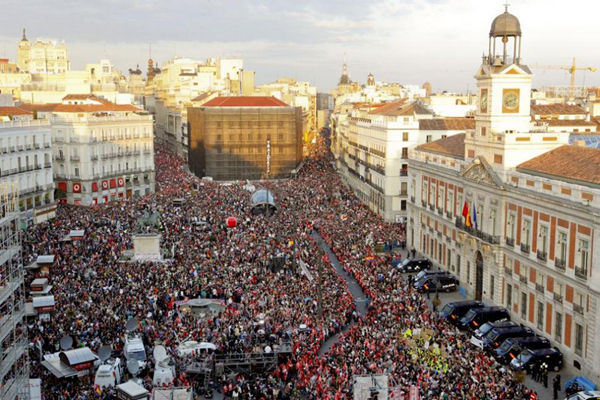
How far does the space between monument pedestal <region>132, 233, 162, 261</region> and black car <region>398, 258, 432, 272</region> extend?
1571 cm

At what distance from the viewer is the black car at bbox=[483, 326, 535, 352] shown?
32938 millimetres

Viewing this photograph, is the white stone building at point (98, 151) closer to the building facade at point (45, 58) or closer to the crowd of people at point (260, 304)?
the crowd of people at point (260, 304)

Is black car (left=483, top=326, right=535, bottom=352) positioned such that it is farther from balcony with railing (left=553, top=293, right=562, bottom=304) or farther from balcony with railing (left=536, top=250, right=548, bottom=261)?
balcony with railing (left=536, top=250, right=548, bottom=261)

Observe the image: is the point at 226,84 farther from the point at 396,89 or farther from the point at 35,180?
the point at 35,180

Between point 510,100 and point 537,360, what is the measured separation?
17332mm

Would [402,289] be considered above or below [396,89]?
below

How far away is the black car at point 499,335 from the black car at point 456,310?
10.9 feet

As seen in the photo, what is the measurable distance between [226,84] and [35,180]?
10065 centimetres

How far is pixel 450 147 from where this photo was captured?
5116cm

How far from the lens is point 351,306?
123 feet

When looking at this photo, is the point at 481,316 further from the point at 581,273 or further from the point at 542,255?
the point at 581,273

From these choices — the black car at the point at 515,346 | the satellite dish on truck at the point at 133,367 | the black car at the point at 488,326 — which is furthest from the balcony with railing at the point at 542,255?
the satellite dish on truck at the point at 133,367

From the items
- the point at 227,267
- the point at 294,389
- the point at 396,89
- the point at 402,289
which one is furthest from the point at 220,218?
the point at 396,89

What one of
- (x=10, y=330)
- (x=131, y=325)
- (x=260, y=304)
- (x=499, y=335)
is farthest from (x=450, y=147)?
(x=10, y=330)
